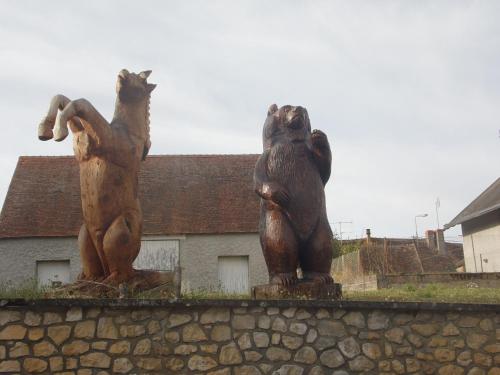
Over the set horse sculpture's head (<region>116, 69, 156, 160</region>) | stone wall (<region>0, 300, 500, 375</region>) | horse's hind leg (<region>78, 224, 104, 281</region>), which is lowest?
stone wall (<region>0, 300, 500, 375</region>)

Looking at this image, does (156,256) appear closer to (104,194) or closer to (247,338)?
(104,194)

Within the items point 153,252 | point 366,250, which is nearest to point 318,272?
point 153,252

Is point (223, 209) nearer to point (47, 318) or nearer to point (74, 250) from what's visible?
point (74, 250)

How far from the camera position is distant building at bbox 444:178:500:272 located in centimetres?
1886

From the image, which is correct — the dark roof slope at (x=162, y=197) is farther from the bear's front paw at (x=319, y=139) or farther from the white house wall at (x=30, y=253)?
the bear's front paw at (x=319, y=139)

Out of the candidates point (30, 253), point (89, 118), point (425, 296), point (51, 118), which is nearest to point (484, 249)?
point (425, 296)

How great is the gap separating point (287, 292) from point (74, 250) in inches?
509

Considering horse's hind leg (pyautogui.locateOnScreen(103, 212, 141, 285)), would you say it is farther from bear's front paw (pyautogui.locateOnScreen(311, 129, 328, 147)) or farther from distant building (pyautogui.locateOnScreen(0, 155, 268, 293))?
distant building (pyautogui.locateOnScreen(0, 155, 268, 293))

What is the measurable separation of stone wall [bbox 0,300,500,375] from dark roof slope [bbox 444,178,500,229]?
42.6ft

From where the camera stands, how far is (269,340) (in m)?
5.69

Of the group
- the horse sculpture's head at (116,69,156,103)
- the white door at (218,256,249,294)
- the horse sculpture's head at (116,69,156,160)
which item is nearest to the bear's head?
the horse sculpture's head at (116,69,156,160)

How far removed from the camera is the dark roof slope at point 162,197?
17844 mm

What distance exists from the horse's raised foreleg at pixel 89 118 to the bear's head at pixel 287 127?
1.88 metres

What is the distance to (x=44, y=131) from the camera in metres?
5.91
